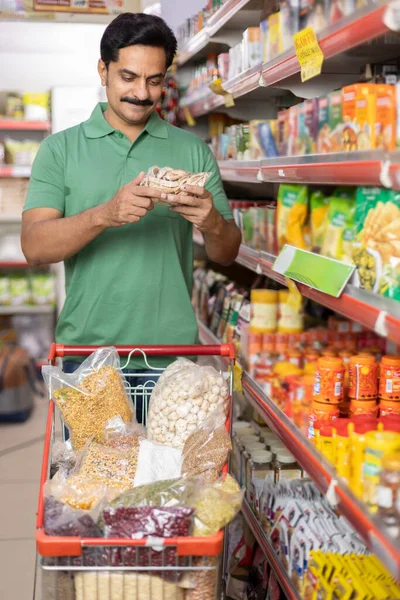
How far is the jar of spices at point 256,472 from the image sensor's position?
2.96 metres

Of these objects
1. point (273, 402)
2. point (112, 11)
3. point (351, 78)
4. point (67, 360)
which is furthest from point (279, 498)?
point (112, 11)

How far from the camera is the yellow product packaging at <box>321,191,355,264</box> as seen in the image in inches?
84.8

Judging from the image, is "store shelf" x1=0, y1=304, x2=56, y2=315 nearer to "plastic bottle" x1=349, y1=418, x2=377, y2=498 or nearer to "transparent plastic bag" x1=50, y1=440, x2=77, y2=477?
"transparent plastic bag" x1=50, y1=440, x2=77, y2=477

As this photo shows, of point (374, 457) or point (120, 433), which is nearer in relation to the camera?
point (374, 457)

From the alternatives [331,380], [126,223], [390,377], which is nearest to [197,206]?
[126,223]

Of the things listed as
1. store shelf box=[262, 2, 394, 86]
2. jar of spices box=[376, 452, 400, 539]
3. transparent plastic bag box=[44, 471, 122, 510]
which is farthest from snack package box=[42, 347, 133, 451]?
store shelf box=[262, 2, 394, 86]

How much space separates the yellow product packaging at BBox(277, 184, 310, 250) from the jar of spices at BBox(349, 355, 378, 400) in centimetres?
56

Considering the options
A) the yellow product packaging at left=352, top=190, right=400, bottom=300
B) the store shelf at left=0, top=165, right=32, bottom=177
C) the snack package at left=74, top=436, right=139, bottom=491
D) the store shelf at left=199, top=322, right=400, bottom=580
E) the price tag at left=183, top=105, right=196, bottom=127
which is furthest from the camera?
the store shelf at left=0, top=165, right=32, bottom=177

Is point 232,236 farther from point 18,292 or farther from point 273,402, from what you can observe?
point 18,292

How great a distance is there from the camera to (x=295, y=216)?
2662 mm

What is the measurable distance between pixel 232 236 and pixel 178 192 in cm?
43

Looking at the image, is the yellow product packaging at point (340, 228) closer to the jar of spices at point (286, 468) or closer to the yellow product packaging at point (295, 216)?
the yellow product packaging at point (295, 216)

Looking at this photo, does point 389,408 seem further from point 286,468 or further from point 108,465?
point 286,468

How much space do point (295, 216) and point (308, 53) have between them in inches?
22.6
